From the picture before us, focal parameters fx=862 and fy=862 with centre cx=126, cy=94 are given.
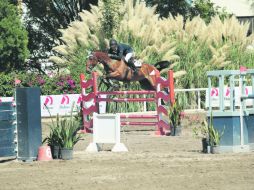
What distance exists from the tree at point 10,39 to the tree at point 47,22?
520 centimetres

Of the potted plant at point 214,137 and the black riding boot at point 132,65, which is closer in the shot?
the potted plant at point 214,137

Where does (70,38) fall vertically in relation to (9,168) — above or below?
above

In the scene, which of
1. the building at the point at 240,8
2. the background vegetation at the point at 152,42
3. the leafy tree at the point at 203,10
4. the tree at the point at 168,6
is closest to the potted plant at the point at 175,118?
the background vegetation at the point at 152,42

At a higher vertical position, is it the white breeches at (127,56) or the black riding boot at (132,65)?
the white breeches at (127,56)

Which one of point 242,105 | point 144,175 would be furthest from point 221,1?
point 144,175

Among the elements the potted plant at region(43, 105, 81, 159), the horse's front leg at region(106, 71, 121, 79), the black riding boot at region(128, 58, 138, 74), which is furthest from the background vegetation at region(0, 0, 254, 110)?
the potted plant at region(43, 105, 81, 159)

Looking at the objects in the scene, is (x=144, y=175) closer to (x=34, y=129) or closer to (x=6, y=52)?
(x=34, y=129)

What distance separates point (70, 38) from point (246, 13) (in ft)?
74.5

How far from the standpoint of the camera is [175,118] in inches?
868

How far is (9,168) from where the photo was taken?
578 inches

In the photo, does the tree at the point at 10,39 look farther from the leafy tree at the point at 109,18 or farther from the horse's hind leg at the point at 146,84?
the horse's hind leg at the point at 146,84

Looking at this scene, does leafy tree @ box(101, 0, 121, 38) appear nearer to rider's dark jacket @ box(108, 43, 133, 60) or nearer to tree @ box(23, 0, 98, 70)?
tree @ box(23, 0, 98, 70)

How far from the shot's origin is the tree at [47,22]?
43.3 meters

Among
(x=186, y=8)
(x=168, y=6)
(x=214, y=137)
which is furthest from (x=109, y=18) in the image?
(x=214, y=137)
